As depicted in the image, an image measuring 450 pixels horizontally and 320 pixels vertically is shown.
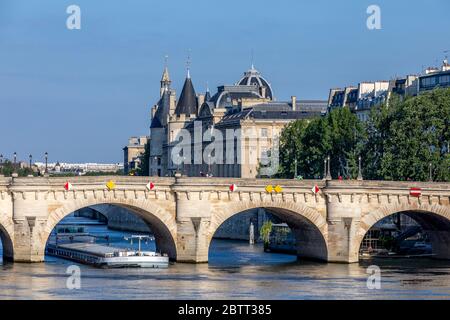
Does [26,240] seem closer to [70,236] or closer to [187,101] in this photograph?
[70,236]

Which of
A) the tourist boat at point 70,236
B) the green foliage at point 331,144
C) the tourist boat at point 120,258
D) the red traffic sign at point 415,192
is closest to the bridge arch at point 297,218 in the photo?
the tourist boat at point 120,258

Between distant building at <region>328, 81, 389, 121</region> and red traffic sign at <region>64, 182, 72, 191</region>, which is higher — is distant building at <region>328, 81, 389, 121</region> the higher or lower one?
the higher one

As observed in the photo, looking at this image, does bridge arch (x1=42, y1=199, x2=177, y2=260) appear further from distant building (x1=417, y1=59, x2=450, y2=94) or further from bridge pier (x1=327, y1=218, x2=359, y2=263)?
distant building (x1=417, y1=59, x2=450, y2=94)

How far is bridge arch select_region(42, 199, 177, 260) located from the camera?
300 feet

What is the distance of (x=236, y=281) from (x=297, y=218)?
14821 mm

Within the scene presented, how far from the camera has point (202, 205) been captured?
3674 inches

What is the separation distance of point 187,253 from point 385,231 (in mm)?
19389

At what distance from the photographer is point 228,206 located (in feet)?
308

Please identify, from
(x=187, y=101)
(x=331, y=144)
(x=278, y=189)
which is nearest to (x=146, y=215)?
(x=278, y=189)

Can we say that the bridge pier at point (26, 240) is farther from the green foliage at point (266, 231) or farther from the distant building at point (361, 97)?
the distant building at point (361, 97)

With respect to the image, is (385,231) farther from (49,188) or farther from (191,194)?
(49,188)

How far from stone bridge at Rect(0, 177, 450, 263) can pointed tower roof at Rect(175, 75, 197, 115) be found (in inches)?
3798

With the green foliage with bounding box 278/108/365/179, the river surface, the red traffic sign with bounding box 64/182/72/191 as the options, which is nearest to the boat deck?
the river surface
